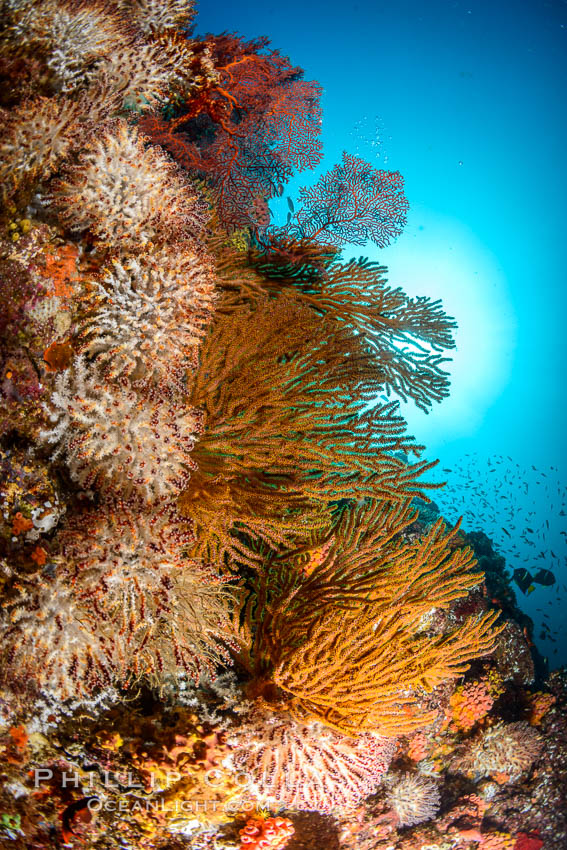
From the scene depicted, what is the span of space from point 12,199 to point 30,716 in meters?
3.35

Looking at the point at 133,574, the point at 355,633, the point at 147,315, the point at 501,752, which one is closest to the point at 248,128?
the point at 147,315

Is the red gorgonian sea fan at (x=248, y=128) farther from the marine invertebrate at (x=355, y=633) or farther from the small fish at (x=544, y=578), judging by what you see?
the small fish at (x=544, y=578)

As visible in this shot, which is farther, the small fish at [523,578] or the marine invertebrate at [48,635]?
the small fish at [523,578]

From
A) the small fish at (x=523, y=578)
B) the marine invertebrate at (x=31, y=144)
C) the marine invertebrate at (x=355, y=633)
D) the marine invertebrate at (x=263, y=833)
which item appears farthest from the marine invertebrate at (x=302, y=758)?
the small fish at (x=523, y=578)

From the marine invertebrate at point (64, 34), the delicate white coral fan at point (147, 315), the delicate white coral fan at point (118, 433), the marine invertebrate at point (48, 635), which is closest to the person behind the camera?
the marine invertebrate at point (48, 635)

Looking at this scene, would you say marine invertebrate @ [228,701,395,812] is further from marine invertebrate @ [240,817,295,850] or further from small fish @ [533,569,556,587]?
small fish @ [533,569,556,587]

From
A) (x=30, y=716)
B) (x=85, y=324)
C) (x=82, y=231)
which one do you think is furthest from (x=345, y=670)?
(x=82, y=231)

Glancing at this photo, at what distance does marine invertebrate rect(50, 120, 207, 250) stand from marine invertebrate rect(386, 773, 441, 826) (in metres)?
5.80

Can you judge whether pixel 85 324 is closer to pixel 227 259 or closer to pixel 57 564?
pixel 57 564

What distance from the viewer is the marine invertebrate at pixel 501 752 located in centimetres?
558

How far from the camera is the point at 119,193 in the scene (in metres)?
2.51

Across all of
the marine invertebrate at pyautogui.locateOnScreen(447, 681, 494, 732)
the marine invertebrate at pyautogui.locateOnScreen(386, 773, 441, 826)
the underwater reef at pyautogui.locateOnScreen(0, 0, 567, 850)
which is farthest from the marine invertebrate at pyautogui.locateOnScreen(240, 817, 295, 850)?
the marine invertebrate at pyautogui.locateOnScreen(447, 681, 494, 732)

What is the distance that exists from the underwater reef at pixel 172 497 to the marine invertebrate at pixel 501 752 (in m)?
1.64

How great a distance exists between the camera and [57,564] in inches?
84.5
